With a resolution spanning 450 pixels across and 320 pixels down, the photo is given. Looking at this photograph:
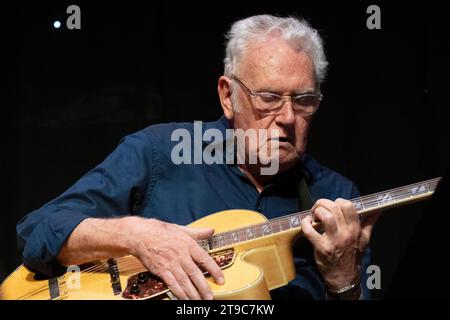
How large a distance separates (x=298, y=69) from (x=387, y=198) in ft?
1.60

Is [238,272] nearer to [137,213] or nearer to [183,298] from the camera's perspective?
[183,298]

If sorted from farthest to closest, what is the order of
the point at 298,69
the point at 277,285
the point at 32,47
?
the point at 32,47 < the point at 298,69 < the point at 277,285

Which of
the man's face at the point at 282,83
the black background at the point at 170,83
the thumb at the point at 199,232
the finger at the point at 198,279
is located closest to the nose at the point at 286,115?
the man's face at the point at 282,83

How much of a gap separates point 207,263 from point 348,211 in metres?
0.43

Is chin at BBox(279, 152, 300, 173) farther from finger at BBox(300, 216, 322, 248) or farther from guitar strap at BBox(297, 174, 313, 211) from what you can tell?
finger at BBox(300, 216, 322, 248)

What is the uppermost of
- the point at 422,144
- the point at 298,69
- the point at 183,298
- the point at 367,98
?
the point at 298,69

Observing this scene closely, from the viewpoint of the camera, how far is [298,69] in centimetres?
189

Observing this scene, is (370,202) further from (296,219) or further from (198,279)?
(198,279)

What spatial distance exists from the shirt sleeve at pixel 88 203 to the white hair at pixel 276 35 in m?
0.42

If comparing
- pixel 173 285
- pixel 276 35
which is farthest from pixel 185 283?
pixel 276 35

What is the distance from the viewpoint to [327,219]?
5.41ft
